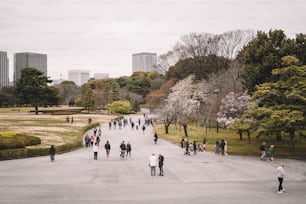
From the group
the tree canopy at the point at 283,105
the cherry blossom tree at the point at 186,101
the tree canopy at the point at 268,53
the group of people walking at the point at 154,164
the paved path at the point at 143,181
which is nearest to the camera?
the paved path at the point at 143,181

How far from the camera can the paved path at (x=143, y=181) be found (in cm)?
1473

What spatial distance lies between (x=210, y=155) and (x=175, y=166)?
665 centimetres

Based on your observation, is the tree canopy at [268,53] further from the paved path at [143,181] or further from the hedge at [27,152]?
the hedge at [27,152]

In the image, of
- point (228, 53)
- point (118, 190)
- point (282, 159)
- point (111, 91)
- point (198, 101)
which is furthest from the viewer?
point (111, 91)

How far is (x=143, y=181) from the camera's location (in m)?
18.1

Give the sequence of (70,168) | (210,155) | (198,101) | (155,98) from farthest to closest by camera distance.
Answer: (155,98), (198,101), (210,155), (70,168)

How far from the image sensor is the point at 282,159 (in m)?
26.5

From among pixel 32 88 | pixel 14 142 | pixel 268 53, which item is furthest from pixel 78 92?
pixel 14 142

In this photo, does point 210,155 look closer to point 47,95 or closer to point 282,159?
point 282,159

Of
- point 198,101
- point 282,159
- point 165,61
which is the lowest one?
point 282,159

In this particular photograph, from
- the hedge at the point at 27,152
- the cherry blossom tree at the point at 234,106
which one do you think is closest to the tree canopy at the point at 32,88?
the hedge at the point at 27,152

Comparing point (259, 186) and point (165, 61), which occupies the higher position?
point (165, 61)

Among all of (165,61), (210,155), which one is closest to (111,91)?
(165,61)

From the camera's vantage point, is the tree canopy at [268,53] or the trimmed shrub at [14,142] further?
the tree canopy at [268,53]
